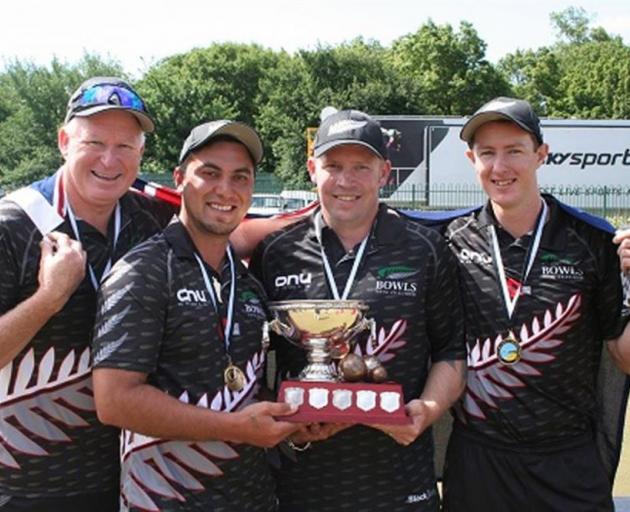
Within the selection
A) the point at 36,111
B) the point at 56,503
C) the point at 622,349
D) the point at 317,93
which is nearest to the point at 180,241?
the point at 56,503

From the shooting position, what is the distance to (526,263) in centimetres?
366

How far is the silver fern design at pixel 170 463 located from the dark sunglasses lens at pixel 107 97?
47.9 inches

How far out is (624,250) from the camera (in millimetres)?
3381

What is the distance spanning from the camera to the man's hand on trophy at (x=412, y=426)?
9.80ft

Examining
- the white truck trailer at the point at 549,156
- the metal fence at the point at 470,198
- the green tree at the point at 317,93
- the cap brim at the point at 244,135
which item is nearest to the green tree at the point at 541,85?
the green tree at the point at 317,93

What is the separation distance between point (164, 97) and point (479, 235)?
1848 inches

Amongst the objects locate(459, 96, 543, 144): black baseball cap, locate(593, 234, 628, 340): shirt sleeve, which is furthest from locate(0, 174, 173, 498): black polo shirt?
locate(593, 234, 628, 340): shirt sleeve

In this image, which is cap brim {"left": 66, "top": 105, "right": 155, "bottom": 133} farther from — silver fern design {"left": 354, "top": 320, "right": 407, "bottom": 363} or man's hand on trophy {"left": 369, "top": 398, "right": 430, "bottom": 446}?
man's hand on trophy {"left": 369, "top": 398, "right": 430, "bottom": 446}

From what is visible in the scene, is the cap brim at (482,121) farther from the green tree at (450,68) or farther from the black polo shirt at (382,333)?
the green tree at (450,68)

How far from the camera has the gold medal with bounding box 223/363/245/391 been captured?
9.78 ft

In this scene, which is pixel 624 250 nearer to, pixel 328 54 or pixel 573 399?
pixel 573 399

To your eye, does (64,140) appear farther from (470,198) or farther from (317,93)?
(317,93)

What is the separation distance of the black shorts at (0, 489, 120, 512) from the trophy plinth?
926 mm

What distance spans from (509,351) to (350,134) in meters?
1.19
